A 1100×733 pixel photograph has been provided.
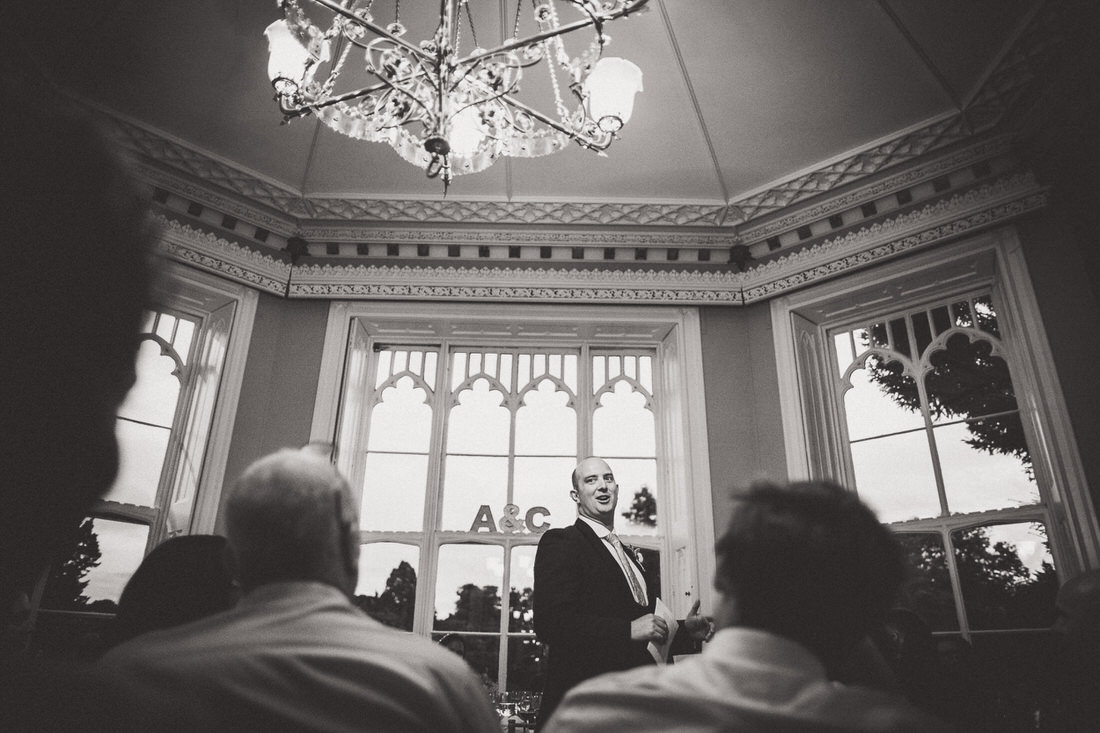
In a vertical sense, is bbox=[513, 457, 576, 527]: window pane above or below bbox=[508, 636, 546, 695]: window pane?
above

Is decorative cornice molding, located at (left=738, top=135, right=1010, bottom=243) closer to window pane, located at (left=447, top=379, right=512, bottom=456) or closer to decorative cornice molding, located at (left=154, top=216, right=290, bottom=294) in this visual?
window pane, located at (left=447, top=379, right=512, bottom=456)

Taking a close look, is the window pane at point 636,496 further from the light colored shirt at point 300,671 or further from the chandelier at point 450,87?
the light colored shirt at point 300,671

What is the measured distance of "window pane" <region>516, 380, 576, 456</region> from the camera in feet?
14.9

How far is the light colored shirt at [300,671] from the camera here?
0.65 meters

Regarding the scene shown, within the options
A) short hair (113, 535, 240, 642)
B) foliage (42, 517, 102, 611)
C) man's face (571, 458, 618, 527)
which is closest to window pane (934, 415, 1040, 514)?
man's face (571, 458, 618, 527)

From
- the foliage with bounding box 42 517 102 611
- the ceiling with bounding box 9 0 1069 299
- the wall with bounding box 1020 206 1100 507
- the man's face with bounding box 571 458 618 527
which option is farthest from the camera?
the foliage with bounding box 42 517 102 611

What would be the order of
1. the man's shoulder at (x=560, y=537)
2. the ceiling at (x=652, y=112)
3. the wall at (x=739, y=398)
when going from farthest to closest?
the wall at (x=739, y=398), the ceiling at (x=652, y=112), the man's shoulder at (x=560, y=537)

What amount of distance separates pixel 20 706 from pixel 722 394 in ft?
14.2

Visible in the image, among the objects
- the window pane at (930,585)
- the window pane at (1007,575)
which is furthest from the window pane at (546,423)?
the window pane at (1007,575)

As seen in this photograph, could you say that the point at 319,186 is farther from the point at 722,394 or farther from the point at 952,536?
the point at 952,536

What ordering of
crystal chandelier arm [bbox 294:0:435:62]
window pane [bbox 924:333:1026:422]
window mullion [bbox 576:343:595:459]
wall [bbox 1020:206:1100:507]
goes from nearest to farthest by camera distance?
crystal chandelier arm [bbox 294:0:435:62] < wall [bbox 1020:206:1100:507] < window pane [bbox 924:333:1026:422] < window mullion [bbox 576:343:595:459]

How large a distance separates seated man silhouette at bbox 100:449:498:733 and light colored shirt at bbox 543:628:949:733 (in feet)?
0.59

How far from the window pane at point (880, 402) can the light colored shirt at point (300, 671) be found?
3874mm

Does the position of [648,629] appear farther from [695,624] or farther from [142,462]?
[142,462]
